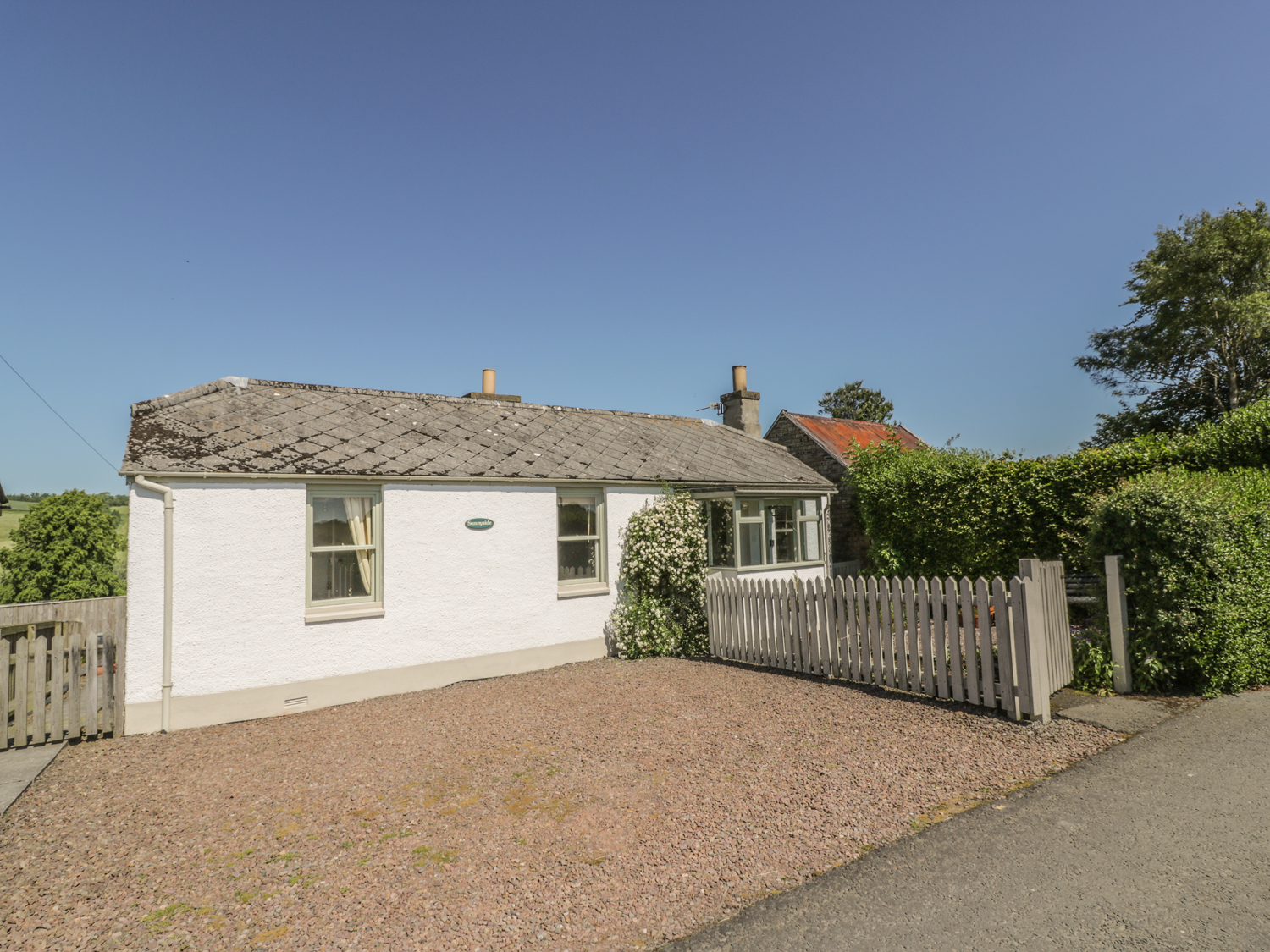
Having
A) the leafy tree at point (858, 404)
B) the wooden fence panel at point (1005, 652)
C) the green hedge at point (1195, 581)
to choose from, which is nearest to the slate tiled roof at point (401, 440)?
the wooden fence panel at point (1005, 652)

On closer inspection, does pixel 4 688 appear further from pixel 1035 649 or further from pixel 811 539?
pixel 811 539

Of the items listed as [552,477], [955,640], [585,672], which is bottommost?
[585,672]

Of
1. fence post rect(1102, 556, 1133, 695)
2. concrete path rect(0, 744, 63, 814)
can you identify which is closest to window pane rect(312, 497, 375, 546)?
concrete path rect(0, 744, 63, 814)

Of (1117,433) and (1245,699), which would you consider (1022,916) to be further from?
(1117,433)

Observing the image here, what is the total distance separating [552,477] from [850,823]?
727 cm

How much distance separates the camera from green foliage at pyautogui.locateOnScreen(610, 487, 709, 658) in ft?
36.5

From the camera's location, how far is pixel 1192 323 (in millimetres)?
27125

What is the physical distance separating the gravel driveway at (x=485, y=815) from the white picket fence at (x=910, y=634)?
36cm

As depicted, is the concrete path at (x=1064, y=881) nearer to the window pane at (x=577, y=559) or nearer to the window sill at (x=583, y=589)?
the window sill at (x=583, y=589)

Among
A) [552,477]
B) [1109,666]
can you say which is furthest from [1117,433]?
[552,477]

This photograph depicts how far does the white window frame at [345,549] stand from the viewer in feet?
28.4

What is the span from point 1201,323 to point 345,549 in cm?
3356

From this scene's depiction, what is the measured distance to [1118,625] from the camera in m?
7.65

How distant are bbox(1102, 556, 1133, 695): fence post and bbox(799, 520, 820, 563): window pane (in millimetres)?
7238
